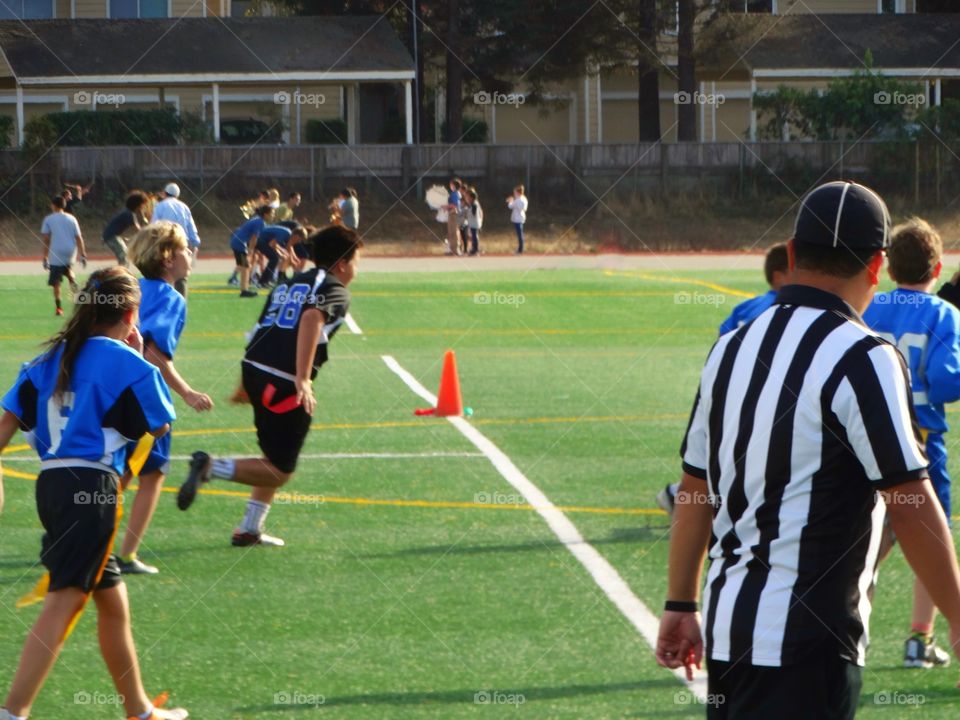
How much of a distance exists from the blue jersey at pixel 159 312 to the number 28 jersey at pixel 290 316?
0.64 m

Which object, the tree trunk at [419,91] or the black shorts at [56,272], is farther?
the tree trunk at [419,91]

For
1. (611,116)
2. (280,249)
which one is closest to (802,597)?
(280,249)

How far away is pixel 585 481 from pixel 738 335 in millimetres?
6981

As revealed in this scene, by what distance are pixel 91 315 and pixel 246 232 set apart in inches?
885

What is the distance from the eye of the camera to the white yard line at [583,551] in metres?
6.87

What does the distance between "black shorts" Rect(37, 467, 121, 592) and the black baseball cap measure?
2901mm

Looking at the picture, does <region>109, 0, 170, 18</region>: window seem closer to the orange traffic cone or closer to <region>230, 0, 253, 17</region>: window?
<region>230, 0, 253, 17</region>: window

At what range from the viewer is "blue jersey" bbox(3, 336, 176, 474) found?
211 inches

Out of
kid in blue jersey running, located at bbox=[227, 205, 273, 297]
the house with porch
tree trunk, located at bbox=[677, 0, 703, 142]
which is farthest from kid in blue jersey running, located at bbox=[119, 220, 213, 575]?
the house with porch

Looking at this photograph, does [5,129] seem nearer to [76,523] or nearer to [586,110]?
[586,110]

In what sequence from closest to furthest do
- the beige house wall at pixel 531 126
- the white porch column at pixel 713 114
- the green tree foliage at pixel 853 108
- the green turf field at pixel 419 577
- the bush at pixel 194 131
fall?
1. the green turf field at pixel 419 577
2. the bush at pixel 194 131
3. the green tree foliage at pixel 853 108
4. the white porch column at pixel 713 114
5. the beige house wall at pixel 531 126

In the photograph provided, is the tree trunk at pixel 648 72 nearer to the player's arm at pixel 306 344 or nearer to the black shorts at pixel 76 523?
the player's arm at pixel 306 344

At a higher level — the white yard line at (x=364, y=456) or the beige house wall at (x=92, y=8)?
the beige house wall at (x=92, y=8)

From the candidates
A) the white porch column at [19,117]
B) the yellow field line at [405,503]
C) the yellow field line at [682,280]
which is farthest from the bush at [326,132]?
the yellow field line at [405,503]
